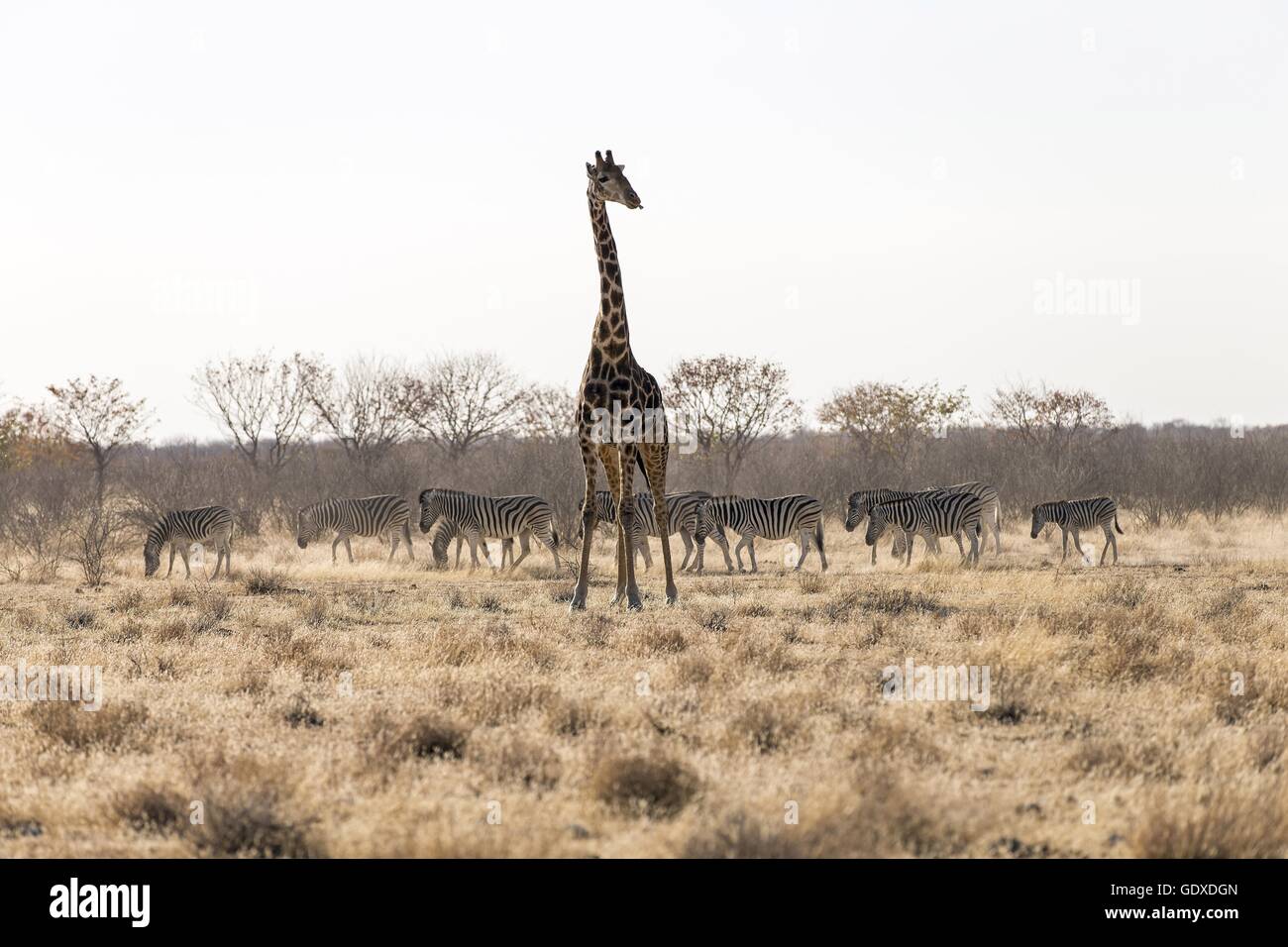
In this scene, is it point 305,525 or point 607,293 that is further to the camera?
point 305,525

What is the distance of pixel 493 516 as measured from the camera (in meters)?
23.0

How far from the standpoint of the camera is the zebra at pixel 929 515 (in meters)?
23.0

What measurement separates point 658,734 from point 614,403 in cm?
708

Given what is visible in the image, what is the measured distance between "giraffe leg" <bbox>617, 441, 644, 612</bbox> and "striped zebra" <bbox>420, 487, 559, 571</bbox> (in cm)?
870

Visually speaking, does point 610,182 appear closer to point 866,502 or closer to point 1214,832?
point 1214,832

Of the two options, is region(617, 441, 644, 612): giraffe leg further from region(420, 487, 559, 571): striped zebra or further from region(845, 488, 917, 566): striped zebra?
region(845, 488, 917, 566): striped zebra

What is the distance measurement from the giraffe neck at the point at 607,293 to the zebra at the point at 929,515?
1017cm

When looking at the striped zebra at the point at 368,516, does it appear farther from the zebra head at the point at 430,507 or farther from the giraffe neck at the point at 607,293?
the giraffe neck at the point at 607,293

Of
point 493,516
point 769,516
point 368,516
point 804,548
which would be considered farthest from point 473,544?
point 804,548

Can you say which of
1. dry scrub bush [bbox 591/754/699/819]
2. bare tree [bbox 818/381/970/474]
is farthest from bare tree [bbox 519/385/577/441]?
dry scrub bush [bbox 591/754/699/819]

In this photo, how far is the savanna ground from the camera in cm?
534

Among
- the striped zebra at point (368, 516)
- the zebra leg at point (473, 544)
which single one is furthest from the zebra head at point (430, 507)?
the striped zebra at point (368, 516)
